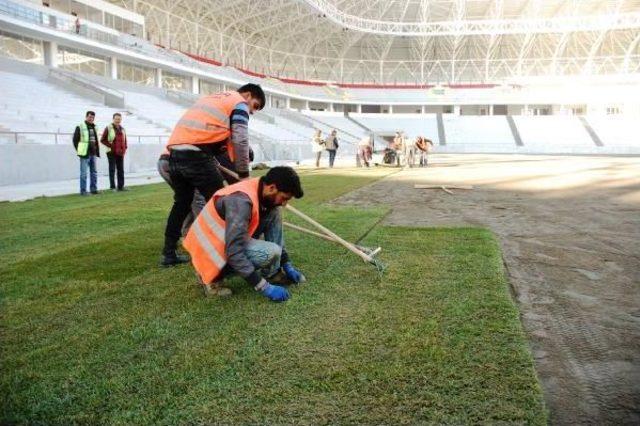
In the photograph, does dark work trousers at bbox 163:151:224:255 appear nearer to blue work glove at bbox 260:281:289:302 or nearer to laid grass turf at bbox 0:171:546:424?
laid grass turf at bbox 0:171:546:424

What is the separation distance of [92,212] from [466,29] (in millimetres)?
59569

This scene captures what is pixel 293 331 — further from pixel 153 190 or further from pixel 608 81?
pixel 608 81

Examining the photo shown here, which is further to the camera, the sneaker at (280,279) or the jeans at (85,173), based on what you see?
the jeans at (85,173)

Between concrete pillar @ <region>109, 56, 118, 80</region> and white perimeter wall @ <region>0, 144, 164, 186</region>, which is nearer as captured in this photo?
white perimeter wall @ <region>0, 144, 164, 186</region>

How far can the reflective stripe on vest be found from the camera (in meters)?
11.2

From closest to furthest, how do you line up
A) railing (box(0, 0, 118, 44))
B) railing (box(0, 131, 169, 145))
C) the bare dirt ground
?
the bare dirt ground → railing (box(0, 131, 169, 145)) → railing (box(0, 0, 118, 44))

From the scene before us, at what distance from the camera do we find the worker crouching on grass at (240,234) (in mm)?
3432

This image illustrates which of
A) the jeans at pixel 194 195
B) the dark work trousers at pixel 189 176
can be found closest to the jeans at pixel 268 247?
the dark work trousers at pixel 189 176

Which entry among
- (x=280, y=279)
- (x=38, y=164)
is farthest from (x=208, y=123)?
(x=38, y=164)

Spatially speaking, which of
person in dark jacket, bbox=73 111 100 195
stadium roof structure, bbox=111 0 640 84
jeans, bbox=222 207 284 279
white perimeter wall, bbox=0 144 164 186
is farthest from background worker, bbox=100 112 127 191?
stadium roof structure, bbox=111 0 640 84

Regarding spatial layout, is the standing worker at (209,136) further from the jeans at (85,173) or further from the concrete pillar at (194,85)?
the concrete pillar at (194,85)

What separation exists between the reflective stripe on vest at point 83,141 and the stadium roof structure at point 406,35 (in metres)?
40.4

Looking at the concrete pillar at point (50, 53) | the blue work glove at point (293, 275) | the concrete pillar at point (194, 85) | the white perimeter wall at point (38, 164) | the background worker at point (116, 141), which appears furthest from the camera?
the concrete pillar at point (194, 85)

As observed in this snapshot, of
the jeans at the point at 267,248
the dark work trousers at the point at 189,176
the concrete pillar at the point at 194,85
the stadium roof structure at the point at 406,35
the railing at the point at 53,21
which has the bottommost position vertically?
the jeans at the point at 267,248
